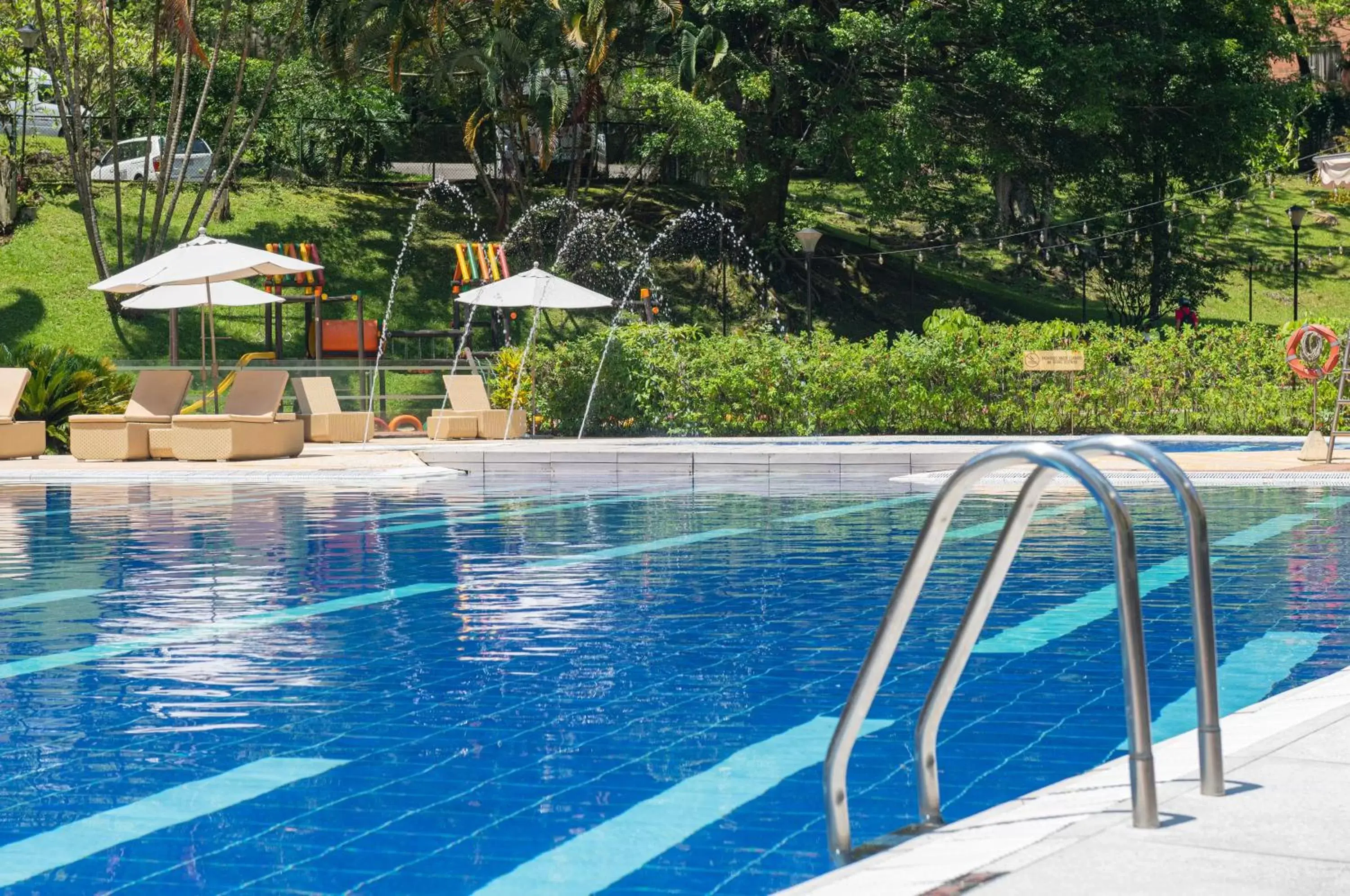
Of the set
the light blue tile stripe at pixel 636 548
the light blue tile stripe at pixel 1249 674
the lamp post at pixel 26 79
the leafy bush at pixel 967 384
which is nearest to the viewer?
the light blue tile stripe at pixel 1249 674

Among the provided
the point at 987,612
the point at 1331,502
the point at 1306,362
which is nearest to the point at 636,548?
the point at 1331,502

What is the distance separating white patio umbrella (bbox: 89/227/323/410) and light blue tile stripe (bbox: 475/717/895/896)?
16.0 meters

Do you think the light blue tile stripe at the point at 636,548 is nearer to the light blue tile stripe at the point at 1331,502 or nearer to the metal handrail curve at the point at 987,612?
the light blue tile stripe at the point at 1331,502

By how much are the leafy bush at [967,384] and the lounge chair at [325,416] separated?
3936 millimetres

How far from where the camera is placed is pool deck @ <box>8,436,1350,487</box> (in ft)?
58.1

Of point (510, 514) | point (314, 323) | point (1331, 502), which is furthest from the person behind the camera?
point (314, 323)

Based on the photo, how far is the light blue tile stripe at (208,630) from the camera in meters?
7.22

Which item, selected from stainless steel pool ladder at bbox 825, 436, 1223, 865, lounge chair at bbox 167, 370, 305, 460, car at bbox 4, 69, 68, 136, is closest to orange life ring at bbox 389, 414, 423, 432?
lounge chair at bbox 167, 370, 305, 460

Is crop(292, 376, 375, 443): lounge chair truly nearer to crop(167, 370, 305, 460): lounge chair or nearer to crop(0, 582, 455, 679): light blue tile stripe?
crop(167, 370, 305, 460): lounge chair

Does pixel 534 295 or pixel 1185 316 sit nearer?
pixel 534 295

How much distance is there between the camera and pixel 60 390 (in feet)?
73.5

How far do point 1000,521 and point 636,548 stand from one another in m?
3.40

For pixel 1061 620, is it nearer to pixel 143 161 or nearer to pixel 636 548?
pixel 636 548

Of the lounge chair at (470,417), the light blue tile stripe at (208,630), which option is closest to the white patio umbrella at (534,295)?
the lounge chair at (470,417)
